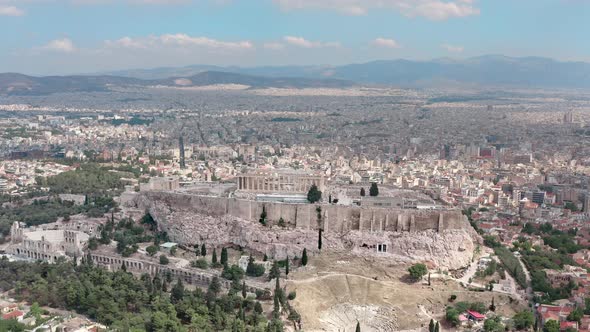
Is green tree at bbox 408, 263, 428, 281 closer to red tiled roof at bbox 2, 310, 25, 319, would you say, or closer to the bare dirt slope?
the bare dirt slope

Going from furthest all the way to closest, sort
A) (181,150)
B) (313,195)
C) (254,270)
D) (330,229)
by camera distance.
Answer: (181,150)
(313,195)
(330,229)
(254,270)

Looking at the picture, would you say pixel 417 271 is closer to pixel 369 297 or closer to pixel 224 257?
pixel 369 297

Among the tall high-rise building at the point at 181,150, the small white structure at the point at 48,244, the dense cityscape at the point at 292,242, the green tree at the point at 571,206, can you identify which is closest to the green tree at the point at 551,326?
the dense cityscape at the point at 292,242

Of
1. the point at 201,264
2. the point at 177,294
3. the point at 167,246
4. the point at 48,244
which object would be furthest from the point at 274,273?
the point at 48,244

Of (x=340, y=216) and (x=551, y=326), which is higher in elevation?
(x=340, y=216)

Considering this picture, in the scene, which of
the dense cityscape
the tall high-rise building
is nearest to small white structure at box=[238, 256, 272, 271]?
the dense cityscape

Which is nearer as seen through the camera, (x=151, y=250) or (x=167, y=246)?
(x=151, y=250)

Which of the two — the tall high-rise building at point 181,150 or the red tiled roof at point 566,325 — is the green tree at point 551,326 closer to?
the red tiled roof at point 566,325
